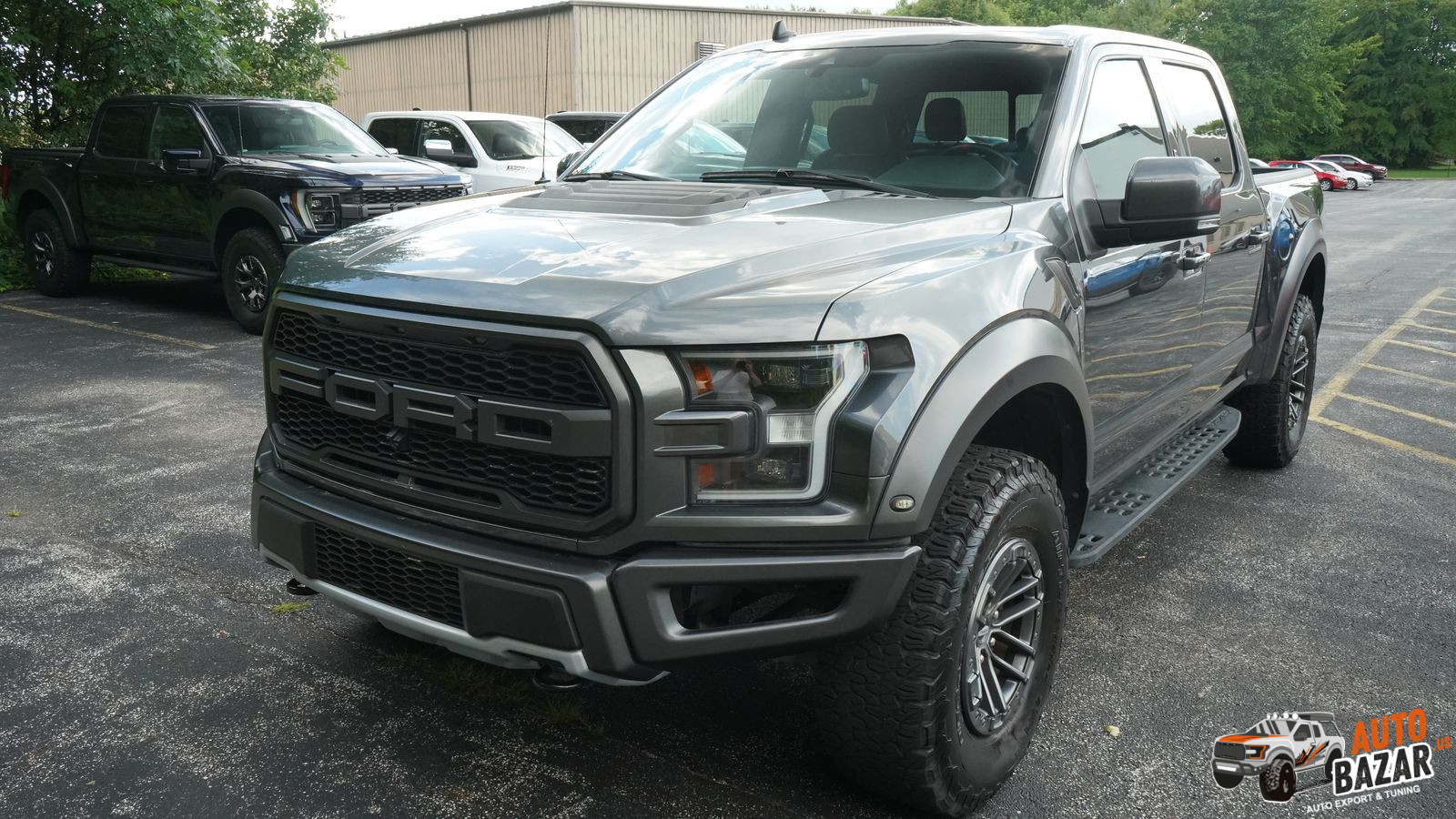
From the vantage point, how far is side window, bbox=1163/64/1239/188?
169 inches

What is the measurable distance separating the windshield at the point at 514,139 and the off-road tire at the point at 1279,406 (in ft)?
31.3

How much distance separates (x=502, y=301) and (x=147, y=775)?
1.58m

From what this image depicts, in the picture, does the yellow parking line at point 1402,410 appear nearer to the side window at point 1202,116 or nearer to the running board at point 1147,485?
the running board at point 1147,485

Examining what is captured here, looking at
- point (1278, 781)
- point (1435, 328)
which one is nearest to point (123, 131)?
point (1278, 781)

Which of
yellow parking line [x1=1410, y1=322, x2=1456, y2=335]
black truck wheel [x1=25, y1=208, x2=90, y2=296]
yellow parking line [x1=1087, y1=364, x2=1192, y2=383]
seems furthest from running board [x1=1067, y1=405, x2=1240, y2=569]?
black truck wheel [x1=25, y1=208, x2=90, y2=296]

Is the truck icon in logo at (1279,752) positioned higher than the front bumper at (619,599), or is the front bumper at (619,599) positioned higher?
the front bumper at (619,599)

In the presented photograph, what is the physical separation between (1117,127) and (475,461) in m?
2.42

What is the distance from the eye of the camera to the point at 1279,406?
17.6ft

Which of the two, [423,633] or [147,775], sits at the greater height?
[423,633]

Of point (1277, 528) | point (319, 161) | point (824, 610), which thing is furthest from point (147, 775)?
point (319, 161)

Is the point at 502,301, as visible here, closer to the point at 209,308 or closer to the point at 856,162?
the point at 856,162

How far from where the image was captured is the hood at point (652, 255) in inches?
89.3

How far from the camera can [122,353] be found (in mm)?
8438

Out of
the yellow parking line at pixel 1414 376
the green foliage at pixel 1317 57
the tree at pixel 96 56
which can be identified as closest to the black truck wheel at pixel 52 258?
the tree at pixel 96 56
